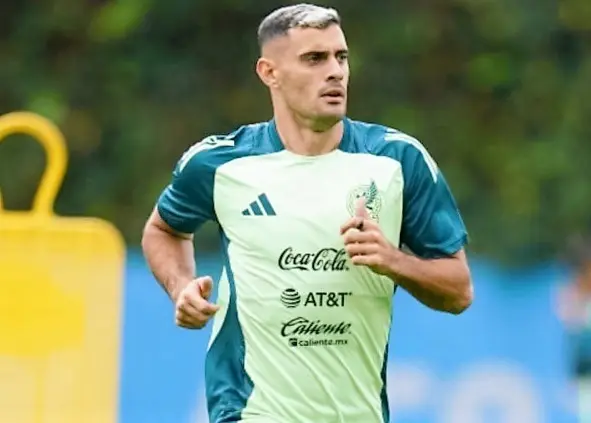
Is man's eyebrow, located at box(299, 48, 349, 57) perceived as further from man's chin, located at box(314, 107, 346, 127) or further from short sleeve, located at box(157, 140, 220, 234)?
short sleeve, located at box(157, 140, 220, 234)

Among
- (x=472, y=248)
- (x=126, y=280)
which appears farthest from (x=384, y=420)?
(x=472, y=248)

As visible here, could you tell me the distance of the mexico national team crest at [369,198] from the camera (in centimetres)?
514

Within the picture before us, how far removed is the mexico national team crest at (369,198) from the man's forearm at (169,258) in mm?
565

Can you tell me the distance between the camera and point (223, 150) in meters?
5.35

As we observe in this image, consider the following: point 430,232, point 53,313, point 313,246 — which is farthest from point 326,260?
point 53,313

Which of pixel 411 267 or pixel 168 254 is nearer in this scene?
pixel 411 267

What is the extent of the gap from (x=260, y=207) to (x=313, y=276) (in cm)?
27

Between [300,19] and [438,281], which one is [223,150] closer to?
[300,19]

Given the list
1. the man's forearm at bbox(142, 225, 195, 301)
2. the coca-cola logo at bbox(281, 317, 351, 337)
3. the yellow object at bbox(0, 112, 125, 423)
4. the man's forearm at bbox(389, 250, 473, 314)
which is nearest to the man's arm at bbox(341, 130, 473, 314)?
the man's forearm at bbox(389, 250, 473, 314)

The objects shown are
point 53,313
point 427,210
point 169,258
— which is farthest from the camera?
point 53,313

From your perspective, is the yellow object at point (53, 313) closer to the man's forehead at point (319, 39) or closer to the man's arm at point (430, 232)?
the man's forehead at point (319, 39)

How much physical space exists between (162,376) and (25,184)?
4865 mm

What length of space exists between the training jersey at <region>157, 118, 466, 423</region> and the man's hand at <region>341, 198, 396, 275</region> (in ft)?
0.96

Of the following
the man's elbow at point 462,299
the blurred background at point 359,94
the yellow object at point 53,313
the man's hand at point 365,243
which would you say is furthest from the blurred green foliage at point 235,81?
the man's hand at point 365,243
